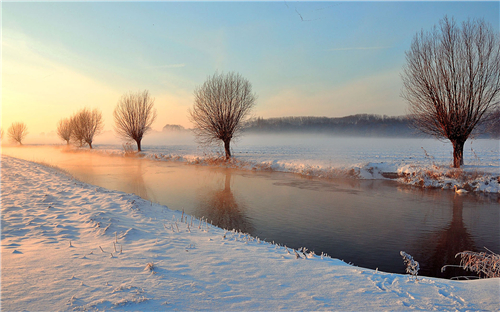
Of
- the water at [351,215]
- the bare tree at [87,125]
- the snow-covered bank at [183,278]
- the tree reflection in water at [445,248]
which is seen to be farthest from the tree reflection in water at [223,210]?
the bare tree at [87,125]

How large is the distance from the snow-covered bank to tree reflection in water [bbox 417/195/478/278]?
213 cm

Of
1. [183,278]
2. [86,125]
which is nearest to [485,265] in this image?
[183,278]

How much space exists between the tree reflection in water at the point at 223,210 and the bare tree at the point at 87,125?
42478mm

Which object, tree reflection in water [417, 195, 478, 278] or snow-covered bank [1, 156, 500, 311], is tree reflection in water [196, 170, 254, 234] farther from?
tree reflection in water [417, 195, 478, 278]

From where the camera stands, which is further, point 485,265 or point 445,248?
point 445,248

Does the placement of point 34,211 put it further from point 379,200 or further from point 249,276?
point 379,200

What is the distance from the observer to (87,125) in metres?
46.9

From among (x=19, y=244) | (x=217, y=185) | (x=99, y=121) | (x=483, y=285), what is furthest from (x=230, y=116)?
(x=99, y=121)

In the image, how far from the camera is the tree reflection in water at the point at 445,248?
552cm

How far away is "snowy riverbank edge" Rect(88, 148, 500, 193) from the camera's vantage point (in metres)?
13.4

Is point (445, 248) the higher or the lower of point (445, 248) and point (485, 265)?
the lower

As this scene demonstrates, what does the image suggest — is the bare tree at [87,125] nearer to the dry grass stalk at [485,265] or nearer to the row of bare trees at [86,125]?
the row of bare trees at [86,125]

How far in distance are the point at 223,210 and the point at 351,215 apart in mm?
4566

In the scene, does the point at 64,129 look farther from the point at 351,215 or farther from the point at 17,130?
the point at 351,215
